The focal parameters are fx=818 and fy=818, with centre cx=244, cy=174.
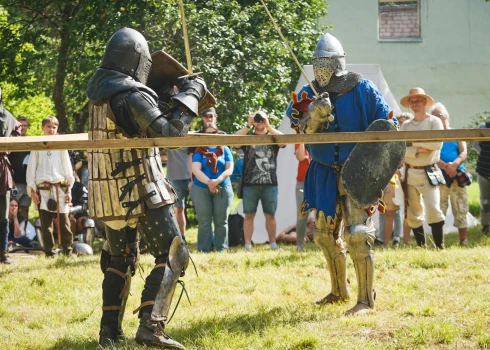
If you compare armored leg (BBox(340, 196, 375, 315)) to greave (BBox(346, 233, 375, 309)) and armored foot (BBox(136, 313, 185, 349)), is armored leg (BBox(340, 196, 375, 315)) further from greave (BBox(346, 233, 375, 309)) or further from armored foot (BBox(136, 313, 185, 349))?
armored foot (BBox(136, 313, 185, 349))

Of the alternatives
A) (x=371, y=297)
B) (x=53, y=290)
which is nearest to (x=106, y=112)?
(x=371, y=297)

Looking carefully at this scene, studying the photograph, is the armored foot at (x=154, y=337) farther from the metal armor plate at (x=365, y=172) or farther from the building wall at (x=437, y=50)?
the building wall at (x=437, y=50)

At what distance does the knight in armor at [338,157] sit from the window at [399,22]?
19872 mm

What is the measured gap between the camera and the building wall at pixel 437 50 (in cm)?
2491

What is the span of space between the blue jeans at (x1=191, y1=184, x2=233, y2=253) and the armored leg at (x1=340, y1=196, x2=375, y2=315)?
12.7 ft

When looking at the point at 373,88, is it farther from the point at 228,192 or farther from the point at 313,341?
the point at 228,192

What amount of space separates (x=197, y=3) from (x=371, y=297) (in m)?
7.86

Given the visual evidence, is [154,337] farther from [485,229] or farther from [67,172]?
[485,229]

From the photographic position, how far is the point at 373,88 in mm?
5906

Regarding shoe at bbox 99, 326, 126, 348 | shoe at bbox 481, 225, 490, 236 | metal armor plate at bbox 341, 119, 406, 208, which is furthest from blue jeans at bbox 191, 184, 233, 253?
shoe at bbox 99, 326, 126, 348

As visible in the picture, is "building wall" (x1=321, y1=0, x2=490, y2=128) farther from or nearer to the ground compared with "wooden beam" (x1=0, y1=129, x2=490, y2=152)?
farther from the ground

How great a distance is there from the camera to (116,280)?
5145 millimetres

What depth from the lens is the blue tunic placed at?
5.83m

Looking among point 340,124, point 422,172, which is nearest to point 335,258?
point 340,124
